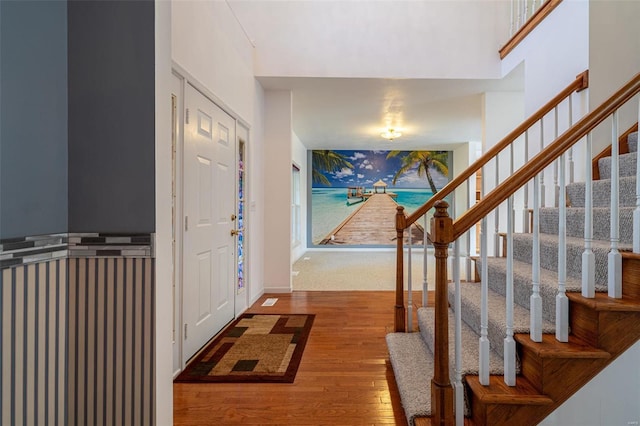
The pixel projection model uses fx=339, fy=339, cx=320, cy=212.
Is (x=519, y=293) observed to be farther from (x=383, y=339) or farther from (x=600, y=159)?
(x=600, y=159)

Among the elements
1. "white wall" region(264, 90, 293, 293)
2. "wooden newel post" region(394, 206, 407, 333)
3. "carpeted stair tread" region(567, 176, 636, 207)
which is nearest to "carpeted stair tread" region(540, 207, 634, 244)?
"carpeted stair tread" region(567, 176, 636, 207)

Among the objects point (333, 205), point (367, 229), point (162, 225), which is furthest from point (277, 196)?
point (367, 229)

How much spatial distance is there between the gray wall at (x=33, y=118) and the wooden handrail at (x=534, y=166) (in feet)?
5.23

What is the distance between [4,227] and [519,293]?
7.69 ft

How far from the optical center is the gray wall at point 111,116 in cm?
133

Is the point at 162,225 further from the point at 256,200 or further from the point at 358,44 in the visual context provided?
the point at 358,44

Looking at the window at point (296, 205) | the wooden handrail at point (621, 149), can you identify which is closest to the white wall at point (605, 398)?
the wooden handrail at point (621, 149)

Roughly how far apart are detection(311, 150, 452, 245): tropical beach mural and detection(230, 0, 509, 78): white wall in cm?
486

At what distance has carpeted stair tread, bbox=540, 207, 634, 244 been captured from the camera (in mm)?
1775

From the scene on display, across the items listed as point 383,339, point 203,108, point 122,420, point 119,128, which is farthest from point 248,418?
point 203,108

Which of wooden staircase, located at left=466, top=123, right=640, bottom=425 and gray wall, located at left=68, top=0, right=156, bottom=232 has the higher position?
gray wall, located at left=68, top=0, right=156, bottom=232

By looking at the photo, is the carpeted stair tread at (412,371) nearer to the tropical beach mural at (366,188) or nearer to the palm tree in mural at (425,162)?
the tropical beach mural at (366,188)

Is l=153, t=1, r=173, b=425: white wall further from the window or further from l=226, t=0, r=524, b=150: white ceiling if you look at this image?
the window

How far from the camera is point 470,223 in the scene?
146 cm
